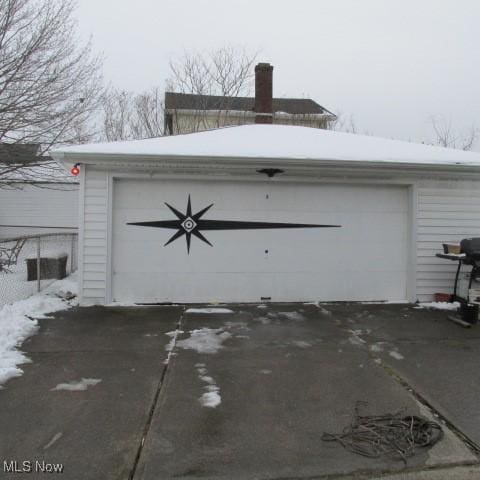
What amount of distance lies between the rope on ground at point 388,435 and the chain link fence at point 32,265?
566 cm

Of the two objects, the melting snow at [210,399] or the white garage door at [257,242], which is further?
Result: the white garage door at [257,242]

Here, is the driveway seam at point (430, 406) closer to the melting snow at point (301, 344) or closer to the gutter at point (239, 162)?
the melting snow at point (301, 344)

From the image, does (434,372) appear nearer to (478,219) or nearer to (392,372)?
(392,372)

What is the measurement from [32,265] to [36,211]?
10532mm

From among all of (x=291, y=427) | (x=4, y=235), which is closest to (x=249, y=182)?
(x=291, y=427)

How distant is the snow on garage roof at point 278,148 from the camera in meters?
7.27

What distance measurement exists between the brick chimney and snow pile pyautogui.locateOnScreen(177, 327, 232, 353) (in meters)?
7.67

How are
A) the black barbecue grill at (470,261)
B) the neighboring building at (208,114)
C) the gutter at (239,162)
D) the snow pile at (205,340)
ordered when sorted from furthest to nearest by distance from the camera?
the neighboring building at (208,114) → the gutter at (239,162) → the black barbecue grill at (470,261) → the snow pile at (205,340)

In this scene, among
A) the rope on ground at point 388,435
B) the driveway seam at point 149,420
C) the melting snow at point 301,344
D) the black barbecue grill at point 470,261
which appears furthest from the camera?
the black barbecue grill at point 470,261

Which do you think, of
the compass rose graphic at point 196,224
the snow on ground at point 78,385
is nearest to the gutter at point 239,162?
the compass rose graphic at point 196,224

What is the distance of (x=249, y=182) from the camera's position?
791 centimetres

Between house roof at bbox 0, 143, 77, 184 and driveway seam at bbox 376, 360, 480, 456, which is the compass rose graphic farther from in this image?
house roof at bbox 0, 143, 77, 184

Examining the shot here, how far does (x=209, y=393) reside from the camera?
3.89 meters

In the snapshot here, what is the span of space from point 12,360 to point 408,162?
21.4 ft
